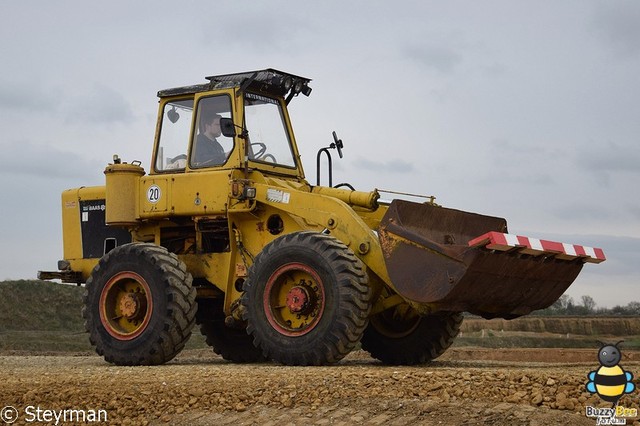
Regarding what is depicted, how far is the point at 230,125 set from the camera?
1477 cm

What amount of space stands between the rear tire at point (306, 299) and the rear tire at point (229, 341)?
8.66ft

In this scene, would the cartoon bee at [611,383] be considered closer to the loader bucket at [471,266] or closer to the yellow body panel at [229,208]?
the loader bucket at [471,266]

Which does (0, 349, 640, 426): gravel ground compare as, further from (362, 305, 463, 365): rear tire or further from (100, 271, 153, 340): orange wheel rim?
(362, 305, 463, 365): rear tire

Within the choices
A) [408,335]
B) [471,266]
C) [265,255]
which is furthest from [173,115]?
[471,266]

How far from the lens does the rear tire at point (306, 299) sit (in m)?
12.9

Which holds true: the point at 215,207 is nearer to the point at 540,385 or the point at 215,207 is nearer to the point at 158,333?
the point at 158,333

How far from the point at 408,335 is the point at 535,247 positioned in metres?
2.78

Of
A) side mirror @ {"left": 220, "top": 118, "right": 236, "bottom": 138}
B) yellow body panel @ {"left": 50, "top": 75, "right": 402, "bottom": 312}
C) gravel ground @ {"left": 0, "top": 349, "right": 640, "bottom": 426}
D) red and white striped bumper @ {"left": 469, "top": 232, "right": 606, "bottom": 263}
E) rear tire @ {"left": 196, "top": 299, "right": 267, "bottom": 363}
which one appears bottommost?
gravel ground @ {"left": 0, "top": 349, "right": 640, "bottom": 426}

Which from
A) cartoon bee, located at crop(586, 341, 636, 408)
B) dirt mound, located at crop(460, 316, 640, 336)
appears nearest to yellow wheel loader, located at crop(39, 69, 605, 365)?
cartoon bee, located at crop(586, 341, 636, 408)

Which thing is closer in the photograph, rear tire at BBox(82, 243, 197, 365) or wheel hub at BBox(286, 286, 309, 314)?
wheel hub at BBox(286, 286, 309, 314)

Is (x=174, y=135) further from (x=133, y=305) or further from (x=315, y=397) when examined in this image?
(x=315, y=397)

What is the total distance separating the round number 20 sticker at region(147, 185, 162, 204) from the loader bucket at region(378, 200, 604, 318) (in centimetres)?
390

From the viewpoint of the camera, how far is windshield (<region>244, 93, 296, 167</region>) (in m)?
15.5

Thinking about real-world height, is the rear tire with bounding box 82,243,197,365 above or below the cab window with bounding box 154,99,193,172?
below
